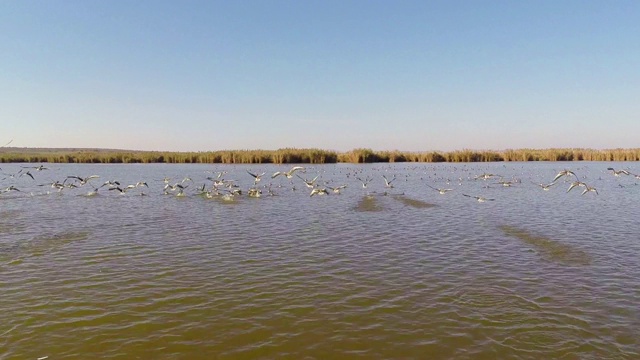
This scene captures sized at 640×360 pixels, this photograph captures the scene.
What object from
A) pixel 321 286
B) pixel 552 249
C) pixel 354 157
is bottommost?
pixel 321 286

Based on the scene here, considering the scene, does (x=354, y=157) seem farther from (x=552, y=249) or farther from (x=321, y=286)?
(x=321, y=286)

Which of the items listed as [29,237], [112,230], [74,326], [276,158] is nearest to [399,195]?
[112,230]

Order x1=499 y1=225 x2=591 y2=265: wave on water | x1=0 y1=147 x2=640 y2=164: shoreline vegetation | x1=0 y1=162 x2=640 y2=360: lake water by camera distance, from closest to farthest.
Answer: x1=0 y1=162 x2=640 y2=360: lake water
x1=499 y1=225 x2=591 y2=265: wave on water
x1=0 y1=147 x2=640 y2=164: shoreline vegetation

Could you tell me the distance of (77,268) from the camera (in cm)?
1105

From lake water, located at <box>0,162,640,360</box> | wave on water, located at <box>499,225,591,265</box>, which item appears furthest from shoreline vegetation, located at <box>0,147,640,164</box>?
wave on water, located at <box>499,225,591,265</box>

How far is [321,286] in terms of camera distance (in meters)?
9.70

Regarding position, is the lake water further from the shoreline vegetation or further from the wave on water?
the shoreline vegetation

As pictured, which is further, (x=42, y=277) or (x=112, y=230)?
(x=112, y=230)

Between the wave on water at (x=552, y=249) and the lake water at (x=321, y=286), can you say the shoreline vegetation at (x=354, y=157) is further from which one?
the wave on water at (x=552, y=249)

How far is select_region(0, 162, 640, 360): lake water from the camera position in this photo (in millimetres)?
6883

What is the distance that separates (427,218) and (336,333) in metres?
12.4

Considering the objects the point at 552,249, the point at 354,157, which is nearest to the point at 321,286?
the point at 552,249

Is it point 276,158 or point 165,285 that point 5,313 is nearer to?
point 165,285

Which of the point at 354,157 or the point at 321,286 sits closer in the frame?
the point at 321,286
